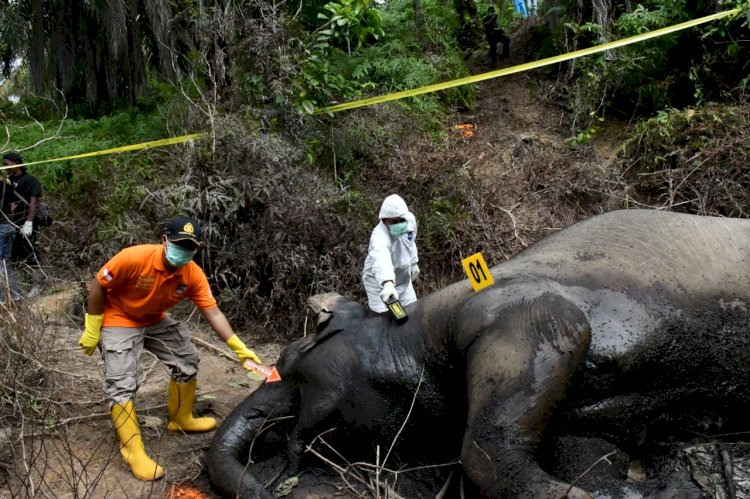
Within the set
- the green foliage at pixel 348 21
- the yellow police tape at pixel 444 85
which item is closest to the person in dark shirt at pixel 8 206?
the yellow police tape at pixel 444 85

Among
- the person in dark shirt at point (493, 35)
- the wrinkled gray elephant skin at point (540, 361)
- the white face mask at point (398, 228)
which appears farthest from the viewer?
the person in dark shirt at point (493, 35)

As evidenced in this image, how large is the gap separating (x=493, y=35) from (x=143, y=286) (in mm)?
8636

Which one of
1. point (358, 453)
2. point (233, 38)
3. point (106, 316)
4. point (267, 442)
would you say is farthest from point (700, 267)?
point (233, 38)

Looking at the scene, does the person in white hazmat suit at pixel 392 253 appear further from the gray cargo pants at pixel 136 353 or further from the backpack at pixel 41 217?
the backpack at pixel 41 217

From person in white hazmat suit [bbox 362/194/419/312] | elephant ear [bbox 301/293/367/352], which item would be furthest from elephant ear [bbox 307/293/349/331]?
person in white hazmat suit [bbox 362/194/419/312]

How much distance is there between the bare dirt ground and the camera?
385 cm

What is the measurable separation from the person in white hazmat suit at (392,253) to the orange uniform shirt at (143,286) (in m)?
1.18

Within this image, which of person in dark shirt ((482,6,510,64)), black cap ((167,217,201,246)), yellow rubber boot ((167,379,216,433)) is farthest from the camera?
person in dark shirt ((482,6,510,64))

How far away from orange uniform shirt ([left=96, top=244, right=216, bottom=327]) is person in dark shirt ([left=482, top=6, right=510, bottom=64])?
8.30 m

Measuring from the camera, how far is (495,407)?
9.43ft

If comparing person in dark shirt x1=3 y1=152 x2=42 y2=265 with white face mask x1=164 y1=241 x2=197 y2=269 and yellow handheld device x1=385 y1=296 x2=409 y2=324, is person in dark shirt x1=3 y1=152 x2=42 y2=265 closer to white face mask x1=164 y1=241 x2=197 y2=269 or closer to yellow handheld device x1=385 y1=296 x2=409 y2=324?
white face mask x1=164 y1=241 x2=197 y2=269

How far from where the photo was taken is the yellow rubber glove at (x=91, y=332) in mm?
4137

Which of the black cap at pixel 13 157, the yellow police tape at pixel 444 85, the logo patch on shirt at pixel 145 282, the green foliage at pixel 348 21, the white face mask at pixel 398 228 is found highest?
the green foliage at pixel 348 21

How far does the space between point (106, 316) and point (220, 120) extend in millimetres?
3313
